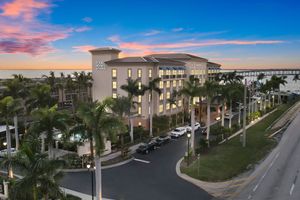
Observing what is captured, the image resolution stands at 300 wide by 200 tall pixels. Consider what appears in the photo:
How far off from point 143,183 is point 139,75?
112ft

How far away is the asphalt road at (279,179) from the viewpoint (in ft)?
84.4

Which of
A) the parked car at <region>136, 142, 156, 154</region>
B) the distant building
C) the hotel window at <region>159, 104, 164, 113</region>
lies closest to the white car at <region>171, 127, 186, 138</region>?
the parked car at <region>136, 142, 156, 154</region>

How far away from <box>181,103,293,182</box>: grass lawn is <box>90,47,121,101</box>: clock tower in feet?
105

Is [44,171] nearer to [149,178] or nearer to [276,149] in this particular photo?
[149,178]

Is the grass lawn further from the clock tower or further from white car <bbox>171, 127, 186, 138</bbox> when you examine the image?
the clock tower

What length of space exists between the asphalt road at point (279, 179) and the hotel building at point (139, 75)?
2824 centimetres

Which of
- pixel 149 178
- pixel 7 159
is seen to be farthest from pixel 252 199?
pixel 7 159

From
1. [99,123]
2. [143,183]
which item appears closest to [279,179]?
[143,183]

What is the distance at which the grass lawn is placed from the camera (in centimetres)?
3158

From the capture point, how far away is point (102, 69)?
216ft

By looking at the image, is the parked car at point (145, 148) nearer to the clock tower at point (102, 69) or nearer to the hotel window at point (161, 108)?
the hotel window at point (161, 108)

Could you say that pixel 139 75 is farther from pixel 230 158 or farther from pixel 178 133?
pixel 230 158

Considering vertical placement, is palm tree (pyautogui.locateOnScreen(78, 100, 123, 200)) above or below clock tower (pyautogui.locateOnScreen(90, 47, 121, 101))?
below

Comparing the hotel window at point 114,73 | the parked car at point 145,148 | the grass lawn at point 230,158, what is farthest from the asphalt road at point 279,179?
the hotel window at point 114,73
